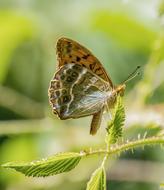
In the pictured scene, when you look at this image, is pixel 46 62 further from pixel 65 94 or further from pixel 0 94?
pixel 65 94

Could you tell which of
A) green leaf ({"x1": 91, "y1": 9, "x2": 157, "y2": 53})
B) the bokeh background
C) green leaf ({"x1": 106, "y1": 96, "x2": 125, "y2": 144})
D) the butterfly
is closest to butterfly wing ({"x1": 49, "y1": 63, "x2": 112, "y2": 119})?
the butterfly

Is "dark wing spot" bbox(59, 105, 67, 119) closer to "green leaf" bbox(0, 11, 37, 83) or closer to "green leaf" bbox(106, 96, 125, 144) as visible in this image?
"green leaf" bbox(106, 96, 125, 144)

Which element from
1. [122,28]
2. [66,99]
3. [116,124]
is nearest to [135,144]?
[116,124]

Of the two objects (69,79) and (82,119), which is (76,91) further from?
(82,119)

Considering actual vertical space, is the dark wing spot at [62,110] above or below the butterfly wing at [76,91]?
below

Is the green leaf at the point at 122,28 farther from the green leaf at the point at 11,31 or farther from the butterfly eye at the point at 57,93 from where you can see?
the butterfly eye at the point at 57,93

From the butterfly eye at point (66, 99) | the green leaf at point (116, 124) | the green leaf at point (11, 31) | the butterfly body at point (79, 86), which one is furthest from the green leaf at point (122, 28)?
the green leaf at point (116, 124)
